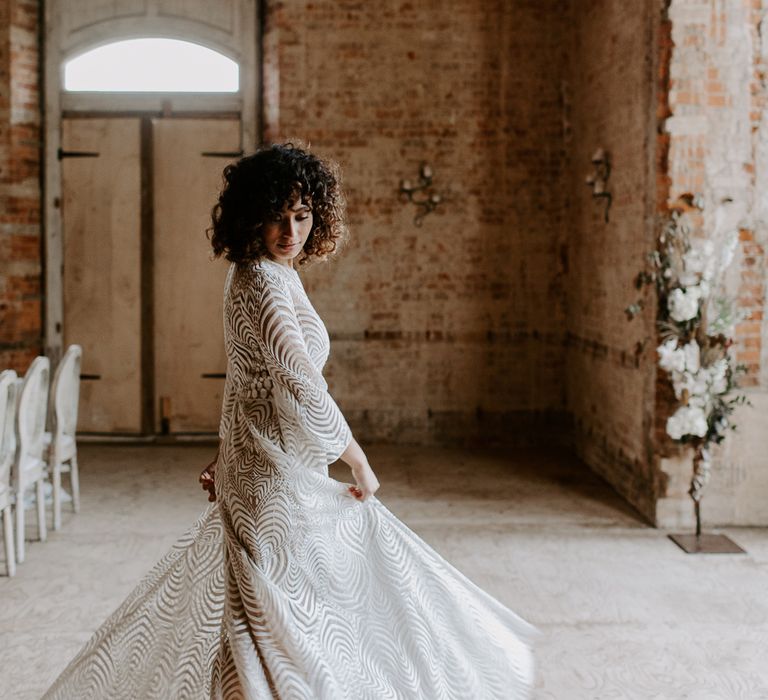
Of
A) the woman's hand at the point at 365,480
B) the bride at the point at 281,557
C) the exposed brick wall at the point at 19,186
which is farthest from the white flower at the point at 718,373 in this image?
the exposed brick wall at the point at 19,186

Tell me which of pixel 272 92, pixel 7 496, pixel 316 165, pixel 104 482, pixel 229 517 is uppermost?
pixel 272 92

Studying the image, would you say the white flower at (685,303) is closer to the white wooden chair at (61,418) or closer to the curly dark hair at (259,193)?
the curly dark hair at (259,193)

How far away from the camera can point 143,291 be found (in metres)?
8.34

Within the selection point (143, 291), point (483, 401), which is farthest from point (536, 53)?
point (143, 291)

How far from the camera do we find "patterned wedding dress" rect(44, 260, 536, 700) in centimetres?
245

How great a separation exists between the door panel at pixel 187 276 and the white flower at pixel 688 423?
4294 mm

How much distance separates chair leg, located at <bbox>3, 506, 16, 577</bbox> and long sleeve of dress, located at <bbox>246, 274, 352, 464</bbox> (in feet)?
9.05

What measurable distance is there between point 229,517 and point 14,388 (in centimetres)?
299

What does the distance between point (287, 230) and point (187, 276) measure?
19.7 ft

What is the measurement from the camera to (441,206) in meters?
8.20

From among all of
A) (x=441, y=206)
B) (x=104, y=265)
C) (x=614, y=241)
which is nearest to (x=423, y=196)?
(x=441, y=206)

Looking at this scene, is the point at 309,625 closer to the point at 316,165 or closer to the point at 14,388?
the point at 316,165

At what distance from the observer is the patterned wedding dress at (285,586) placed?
2.45 m

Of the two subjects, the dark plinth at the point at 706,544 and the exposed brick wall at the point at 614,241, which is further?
the exposed brick wall at the point at 614,241
